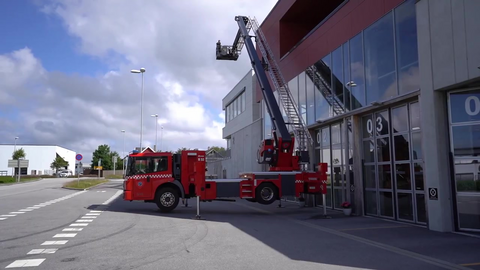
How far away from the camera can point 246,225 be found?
1323 cm

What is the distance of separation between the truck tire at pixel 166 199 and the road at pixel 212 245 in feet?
7.72

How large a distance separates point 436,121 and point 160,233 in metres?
8.47

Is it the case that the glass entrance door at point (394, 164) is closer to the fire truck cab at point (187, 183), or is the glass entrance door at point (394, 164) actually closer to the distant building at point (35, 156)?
the fire truck cab at point (187, 183)

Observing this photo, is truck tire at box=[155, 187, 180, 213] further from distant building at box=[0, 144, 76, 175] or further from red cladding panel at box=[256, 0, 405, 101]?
distant building at box=[0, 144, 76, 175]

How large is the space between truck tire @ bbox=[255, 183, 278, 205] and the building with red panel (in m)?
3.07

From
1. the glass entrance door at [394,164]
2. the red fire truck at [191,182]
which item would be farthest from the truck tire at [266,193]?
the glass entrance door at [394,164]

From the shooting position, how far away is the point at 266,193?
17328 millimetres

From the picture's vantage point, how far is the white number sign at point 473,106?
1095cm

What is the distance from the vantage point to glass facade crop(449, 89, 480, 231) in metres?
11.0

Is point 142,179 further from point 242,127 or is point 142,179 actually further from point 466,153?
point 242,127

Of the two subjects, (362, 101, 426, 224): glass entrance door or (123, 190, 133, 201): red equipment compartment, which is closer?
(362, 101, 426, 224): glass entrance door

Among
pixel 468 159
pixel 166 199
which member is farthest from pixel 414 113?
pixel 166 199

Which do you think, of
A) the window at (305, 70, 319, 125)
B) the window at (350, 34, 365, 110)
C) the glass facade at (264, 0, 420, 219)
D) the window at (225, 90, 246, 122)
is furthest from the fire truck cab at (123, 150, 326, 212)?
the window at (225, 90, 246, 122)

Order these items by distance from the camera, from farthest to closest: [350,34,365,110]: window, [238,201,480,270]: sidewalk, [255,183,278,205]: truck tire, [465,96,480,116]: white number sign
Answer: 1. [255,183,278,205]: truck tire
2. [350,34,365,110]: window
3. [465,96,480,116]: white number sign
4. [238,201,480,270]: sidewalk
